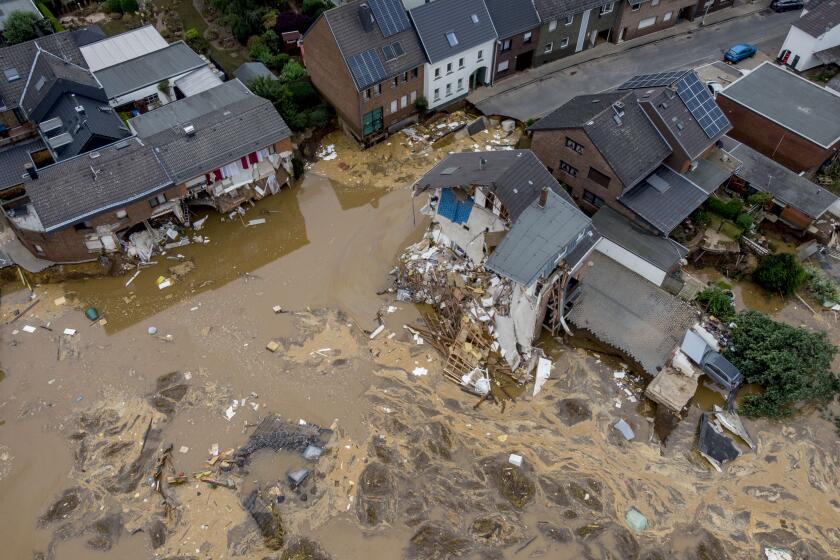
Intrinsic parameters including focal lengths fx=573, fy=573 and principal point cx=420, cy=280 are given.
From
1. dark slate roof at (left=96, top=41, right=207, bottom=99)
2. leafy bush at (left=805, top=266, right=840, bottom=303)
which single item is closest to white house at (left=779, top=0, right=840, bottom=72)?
leafy bush at (left=805, top=266, right=840, bottom=303)

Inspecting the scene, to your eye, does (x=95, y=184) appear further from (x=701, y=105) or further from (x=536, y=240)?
(x=701, y=105)

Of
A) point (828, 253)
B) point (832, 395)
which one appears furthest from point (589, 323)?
point (828, 253)

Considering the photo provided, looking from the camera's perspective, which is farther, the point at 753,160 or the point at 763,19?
the point at 763,19

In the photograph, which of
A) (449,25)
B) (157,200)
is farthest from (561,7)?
(157,200)

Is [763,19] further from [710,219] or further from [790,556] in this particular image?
[790,556]

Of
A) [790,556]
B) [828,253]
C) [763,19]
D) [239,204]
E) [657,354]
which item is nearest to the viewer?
[790,556]

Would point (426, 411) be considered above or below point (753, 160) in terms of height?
below
